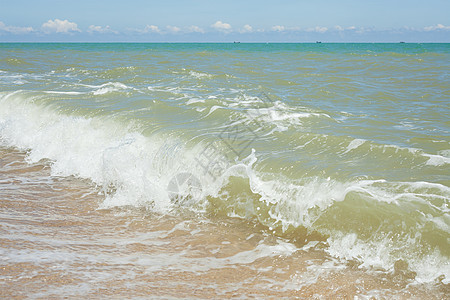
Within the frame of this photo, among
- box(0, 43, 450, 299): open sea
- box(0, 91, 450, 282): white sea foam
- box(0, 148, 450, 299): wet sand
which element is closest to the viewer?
box(0, 148, 450, 299): wet sand

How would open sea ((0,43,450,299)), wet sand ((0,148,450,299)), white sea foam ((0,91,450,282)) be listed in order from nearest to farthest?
wet sand ((0,148,450,299)) < open sea ((0,43,450,299)) < white sea foam ((0,91,450,282))

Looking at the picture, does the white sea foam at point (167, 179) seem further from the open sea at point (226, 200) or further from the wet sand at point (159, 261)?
the wet sand at point (159, 261)

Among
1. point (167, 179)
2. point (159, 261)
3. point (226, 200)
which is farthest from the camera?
point (167, 179)

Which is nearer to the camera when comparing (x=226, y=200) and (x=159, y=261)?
(x=159, y=261)

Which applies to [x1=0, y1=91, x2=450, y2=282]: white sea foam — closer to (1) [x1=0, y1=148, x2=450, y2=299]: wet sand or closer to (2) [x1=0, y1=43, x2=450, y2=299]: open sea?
(2) [x1=0, y1=43, x2=450, y2=299]: open sea

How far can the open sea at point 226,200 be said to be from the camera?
10.9 feet

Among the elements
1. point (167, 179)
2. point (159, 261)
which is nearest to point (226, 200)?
point (167, 179)

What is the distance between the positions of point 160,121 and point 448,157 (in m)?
4.60

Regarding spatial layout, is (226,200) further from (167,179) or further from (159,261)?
(159,261)

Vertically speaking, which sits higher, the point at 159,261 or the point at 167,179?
the point at 167,179

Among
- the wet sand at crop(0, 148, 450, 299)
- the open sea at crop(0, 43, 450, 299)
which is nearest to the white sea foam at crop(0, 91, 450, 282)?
the open sea at crop(0, 43, 450, 299)

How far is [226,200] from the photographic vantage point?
4.98 metres

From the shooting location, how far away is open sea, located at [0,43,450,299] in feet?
10.9

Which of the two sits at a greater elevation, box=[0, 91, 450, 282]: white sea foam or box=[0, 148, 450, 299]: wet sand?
box=[0, 91, 450, 282]: white sea foam
